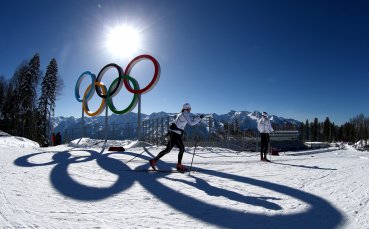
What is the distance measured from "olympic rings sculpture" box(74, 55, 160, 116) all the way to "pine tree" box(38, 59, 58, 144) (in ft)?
74.3

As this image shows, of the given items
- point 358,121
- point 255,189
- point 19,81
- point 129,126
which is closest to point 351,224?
point 255,189

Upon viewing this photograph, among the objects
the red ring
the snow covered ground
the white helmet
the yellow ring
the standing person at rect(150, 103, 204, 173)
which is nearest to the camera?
the snow covered ground

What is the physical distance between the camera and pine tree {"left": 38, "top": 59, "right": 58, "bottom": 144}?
40.5 metres

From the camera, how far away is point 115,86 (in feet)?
60.1

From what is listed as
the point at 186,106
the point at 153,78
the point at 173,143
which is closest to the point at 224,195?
the point at 173,143

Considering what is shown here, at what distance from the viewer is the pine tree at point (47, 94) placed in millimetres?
40450

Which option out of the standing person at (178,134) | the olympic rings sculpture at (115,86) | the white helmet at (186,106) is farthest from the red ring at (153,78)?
the standing person at (178,134)

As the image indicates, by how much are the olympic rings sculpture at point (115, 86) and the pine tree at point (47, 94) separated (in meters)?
22.6

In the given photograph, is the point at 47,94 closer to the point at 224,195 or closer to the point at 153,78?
the point at 153,78

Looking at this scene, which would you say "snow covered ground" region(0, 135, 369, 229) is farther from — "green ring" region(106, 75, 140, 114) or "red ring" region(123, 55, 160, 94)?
"green ring" region(106, 75, 140, 114)

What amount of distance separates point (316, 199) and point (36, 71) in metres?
42.3

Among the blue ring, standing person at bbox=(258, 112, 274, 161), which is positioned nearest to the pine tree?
the blue ring

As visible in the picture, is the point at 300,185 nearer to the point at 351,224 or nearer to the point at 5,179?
the point at 351,224

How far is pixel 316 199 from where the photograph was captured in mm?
4227
